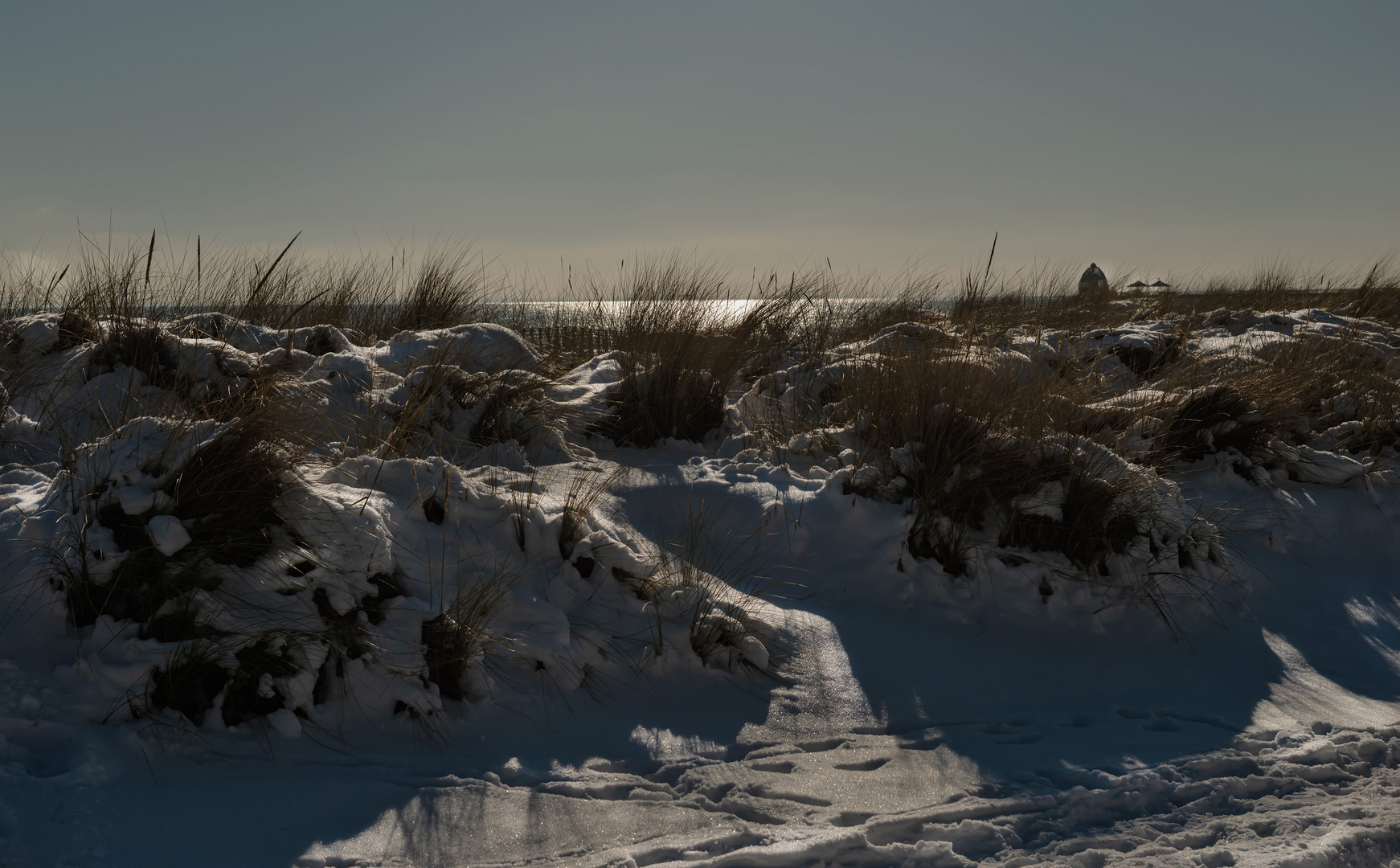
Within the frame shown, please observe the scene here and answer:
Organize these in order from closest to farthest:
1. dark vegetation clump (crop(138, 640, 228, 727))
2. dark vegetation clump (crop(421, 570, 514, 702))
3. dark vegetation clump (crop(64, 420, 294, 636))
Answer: dark vegetation clump (crop(138, 640, 228, 727))
dark vegetation clump (crop(64, 420, 294, 636))
dark vegetation clump (crop(421, 570, 514, 702))

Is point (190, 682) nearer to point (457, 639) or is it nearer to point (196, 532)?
point (196, 532)

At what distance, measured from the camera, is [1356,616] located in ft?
11.3

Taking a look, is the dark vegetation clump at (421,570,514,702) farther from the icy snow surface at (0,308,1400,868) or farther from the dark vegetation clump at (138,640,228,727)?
the dark vegetation clump at (138,640,228,727)

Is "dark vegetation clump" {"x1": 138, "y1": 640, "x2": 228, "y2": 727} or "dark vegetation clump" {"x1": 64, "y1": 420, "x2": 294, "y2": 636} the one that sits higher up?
"dark vegetation clump" {"x1": 64, "y1": 420, "x2": 294, "y2": 636}

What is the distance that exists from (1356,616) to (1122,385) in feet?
7.34

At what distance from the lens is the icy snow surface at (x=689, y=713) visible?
198 centimetres

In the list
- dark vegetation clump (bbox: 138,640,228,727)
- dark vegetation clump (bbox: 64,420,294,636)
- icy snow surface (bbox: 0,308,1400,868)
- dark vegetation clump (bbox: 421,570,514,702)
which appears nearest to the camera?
icy snow surface (bbox: 0,308,1400,868)

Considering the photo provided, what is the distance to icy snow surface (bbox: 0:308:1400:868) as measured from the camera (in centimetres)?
198

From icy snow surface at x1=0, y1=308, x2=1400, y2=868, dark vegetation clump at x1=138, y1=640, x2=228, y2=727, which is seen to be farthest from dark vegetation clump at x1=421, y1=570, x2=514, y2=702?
dark vegetation clump at x1=138, y1=640, x2=228, y2=727

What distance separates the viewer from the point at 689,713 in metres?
2.58

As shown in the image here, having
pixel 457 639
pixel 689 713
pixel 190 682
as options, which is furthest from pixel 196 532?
pixel 689 713

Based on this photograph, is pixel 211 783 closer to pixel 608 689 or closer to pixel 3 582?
pixel 3 582

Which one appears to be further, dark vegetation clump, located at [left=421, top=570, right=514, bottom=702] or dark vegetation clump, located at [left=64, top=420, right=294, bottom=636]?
dark vegetation clump, located at [left=421, top=570, right=514, bottom=702]

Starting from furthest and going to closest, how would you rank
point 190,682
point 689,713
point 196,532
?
point 689,713 → point 196,532 → point 190,682
